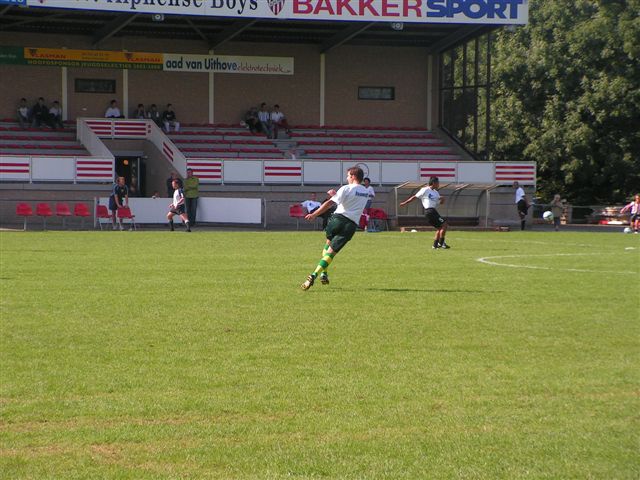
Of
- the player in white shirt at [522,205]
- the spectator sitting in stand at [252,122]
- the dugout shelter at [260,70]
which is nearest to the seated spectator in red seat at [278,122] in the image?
the spectator sitting in stand at [252,122]

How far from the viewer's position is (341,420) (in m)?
7.04

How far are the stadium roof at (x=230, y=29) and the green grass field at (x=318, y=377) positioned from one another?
2870 centimetres

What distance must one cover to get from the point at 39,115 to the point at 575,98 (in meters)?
27.3

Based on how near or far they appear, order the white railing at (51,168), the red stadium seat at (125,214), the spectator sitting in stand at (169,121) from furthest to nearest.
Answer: the spectator sitting in stand at (169,121) < the white railing at (51,168) < the red stadium seat at (125,214)

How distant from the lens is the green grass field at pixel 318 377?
6176 millimetres

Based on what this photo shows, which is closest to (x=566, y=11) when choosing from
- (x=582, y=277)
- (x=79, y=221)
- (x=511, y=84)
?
(x=511, y=84)

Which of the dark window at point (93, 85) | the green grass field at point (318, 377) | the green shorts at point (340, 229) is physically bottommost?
the green grass field at point (318, 377)

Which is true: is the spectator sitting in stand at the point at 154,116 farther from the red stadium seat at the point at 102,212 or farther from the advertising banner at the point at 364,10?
the red stadium seat at the point at 102,212

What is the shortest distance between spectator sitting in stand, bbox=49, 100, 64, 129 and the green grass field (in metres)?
28.7

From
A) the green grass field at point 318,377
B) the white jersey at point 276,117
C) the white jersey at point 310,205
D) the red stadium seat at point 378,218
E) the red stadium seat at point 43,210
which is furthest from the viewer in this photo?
the white jersey at point 276,117

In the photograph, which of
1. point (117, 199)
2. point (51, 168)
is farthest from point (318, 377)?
point (51, 168)

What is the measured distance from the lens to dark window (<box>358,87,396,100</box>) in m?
50.4

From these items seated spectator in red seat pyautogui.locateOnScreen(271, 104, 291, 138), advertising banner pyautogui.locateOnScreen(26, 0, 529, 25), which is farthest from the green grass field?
seated spectator in red seat pyautogui.locateOnScreen(271, 104, 291, 138)

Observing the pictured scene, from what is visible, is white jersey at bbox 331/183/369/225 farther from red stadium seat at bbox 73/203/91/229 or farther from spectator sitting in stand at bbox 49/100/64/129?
spectator sitting in stand at bbox 49/100/64/129
